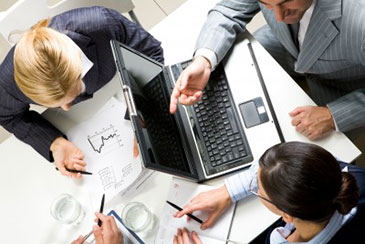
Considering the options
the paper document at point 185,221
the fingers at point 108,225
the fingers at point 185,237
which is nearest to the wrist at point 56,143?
the fingers at point 108,225

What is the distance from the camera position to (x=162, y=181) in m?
1.16

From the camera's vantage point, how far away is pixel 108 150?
1.21 m

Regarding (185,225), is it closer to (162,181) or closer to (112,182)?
(162,181)

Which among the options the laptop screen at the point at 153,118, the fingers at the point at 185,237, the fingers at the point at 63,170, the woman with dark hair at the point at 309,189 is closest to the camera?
the woman with dark hair at the point at 309,189

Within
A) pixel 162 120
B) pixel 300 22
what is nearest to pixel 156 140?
pixel 162 120

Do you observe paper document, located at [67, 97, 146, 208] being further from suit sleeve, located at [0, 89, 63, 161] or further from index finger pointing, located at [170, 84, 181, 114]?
index finger pointing, located at [170, 84, 181, 114]

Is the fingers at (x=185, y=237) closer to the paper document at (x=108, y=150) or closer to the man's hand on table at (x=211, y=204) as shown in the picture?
the man's hand on table at (x=211, y=204)

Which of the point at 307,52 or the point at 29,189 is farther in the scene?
the point at 29,189

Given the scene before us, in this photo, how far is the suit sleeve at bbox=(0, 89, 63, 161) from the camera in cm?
128

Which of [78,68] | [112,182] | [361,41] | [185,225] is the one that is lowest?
[185,225]

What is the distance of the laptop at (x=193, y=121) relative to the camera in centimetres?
101

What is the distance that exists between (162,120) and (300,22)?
504 millimetres

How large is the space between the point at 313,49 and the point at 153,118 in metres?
0.51

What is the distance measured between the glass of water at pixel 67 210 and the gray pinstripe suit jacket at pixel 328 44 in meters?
0.65
